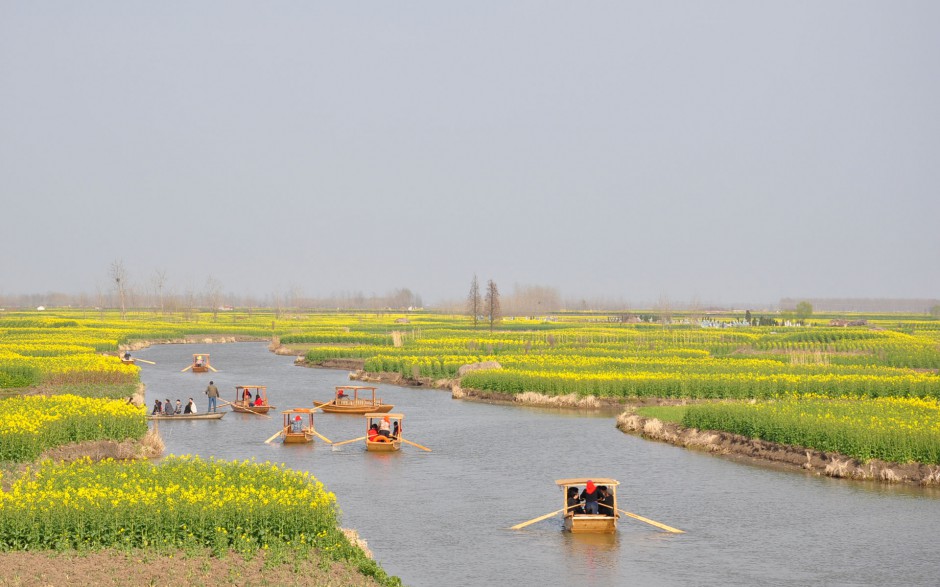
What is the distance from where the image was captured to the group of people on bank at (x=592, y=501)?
2659cm

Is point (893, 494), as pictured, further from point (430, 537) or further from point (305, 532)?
point (305, 532)

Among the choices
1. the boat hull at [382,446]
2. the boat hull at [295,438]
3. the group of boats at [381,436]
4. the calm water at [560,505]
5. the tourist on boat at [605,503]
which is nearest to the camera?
the calm water at [560,505]

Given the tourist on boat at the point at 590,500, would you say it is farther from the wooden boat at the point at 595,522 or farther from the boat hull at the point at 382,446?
the boat hull at the point at 382,446

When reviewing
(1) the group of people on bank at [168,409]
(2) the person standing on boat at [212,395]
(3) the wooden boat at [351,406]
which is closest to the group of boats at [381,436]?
(3) the wooden boat at [351,406]

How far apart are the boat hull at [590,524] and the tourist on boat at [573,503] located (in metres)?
0.58

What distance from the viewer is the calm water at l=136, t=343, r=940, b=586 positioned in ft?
75.3

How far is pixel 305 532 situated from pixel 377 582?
93.1 inches

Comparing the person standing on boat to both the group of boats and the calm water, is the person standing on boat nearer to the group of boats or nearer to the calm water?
the group of boats

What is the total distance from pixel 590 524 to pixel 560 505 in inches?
131

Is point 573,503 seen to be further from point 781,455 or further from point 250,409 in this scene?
point 250,409

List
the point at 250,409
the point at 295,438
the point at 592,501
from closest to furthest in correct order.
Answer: the point at 592,501 < the point at 295,438 < the point at 250,409

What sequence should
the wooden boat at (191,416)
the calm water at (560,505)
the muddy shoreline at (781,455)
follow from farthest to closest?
the wooden boat at (191,416)
the muddy shoreline at (781,455)
the calm water at (560,505)

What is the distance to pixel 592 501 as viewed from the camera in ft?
Answer: 87.2

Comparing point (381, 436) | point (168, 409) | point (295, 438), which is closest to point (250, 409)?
point (168, 409)
